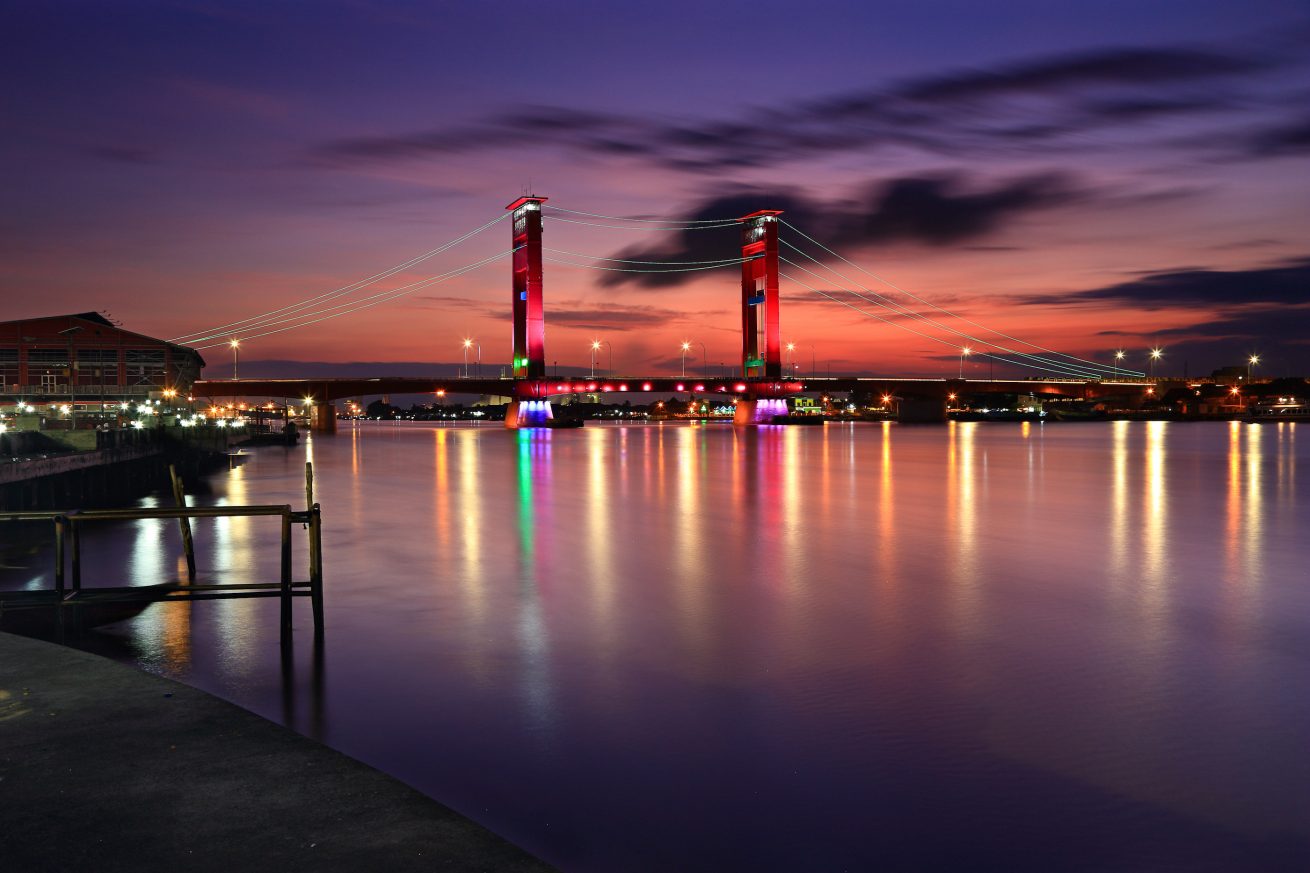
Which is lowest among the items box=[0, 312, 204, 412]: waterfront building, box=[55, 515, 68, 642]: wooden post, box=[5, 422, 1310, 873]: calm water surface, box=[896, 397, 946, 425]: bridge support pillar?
box=[5, 422, 1310, 873]: calm water surface

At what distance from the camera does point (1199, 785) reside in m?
6.28

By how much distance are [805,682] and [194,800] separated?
5.37 metres

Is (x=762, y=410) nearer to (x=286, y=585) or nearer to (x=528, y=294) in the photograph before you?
(x=528, y=294)

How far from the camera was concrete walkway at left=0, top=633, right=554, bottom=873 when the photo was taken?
13.6 feet

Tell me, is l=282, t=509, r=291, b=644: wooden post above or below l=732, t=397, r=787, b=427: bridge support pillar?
below

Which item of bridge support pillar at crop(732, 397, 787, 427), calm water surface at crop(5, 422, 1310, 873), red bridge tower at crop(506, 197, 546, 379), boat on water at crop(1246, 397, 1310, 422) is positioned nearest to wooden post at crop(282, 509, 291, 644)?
calm water surface at crop(5, 422, 1310, 873)

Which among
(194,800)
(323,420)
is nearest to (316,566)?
(194,800)

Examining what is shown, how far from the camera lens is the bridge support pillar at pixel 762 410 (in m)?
119

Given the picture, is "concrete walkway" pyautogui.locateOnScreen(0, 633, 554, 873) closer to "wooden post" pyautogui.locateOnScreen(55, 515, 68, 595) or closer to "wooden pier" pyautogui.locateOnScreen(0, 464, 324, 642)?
"wooden pier" pyautogui.locateOnScreen(0, 464, 324, 642)

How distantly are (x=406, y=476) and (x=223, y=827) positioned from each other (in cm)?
3820

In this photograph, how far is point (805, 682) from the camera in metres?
8.79

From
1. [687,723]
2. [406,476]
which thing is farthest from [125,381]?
[687,723]

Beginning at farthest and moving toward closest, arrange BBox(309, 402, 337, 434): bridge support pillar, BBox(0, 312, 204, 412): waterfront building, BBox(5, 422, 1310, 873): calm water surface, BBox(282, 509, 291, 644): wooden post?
BBox(309, 402, 337, 434): bridge support pillar
BBox(0, 312, 204, 412): waterfront building
BBox(282, 509, 291, 644): wooden post
BBox(5, 422, 1310, 873): calm water surface

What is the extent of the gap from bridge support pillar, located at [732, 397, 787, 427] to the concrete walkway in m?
112
